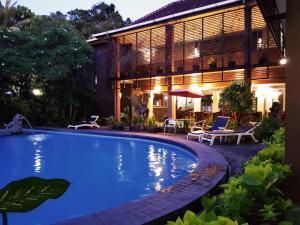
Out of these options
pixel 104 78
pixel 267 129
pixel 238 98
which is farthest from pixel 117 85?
pixel 267 129

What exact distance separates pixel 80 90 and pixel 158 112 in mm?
5942

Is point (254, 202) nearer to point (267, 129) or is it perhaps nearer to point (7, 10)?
point (267, 129)

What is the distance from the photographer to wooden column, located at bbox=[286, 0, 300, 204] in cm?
273

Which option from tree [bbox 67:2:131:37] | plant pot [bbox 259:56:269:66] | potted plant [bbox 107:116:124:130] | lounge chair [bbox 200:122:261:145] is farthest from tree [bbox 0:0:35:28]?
lounge chair [bbox 200:122:261:145]

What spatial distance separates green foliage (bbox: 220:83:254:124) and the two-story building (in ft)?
10.9

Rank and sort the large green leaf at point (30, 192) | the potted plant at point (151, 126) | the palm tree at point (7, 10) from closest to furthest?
1. the large green leaf at point (30, 192)
2. the potted plant at point (151, 126)
3. the palm tree at point (7, 10)

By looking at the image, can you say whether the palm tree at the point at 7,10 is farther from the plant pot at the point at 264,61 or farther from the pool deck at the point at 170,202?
the pool deck at the point at 170,202

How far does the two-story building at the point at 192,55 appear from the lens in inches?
634

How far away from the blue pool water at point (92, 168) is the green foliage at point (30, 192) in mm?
2869

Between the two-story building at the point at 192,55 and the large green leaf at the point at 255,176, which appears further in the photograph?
the two-story building at the point at 192,55

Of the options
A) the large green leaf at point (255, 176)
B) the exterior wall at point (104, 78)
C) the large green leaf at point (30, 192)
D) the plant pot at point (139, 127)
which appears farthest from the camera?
the exterior wall at point (104, 78)

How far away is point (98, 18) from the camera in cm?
3978

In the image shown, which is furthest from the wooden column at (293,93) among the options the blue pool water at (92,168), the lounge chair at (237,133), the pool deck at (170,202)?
the lounge chair at (237,133)

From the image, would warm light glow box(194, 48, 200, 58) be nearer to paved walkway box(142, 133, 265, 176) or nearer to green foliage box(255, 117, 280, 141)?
green foliage box(255, 117, 280, 141)
